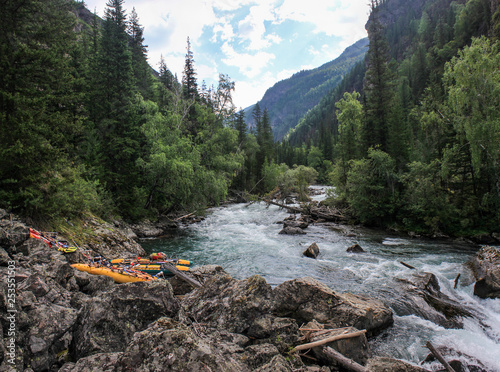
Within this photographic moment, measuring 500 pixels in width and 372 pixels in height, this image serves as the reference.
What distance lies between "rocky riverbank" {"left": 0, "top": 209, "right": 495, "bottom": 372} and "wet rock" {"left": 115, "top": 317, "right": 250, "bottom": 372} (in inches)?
0.4

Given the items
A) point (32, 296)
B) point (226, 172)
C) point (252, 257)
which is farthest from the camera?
point (226, 172)

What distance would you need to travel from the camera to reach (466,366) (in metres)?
5.70

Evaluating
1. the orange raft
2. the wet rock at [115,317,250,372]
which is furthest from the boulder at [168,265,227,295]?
the wet rock at [115,317,250,372]

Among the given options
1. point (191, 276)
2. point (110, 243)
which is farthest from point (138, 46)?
point (191, 276)

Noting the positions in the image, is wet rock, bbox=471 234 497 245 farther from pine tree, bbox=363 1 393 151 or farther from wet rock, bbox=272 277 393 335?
wet rock, bbox=272 277 393 335

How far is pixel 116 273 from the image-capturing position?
334 inches

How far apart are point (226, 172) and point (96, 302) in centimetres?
2316

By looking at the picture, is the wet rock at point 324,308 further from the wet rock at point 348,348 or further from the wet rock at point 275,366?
the wet rock at point 275,366

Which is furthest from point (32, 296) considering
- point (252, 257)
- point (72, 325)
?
point (252, 257)

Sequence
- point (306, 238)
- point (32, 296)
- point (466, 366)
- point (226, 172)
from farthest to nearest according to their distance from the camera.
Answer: point (226, 172), point (306, 238), point (466, 366), point (32, 296)

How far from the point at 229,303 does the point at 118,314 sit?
2.48m

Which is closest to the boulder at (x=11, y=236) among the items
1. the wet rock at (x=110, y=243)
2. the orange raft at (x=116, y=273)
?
the orange raft at (x=116, y=273)

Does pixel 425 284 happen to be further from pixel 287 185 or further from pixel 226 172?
pixel 287 185

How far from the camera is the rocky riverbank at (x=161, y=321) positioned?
3336mm
